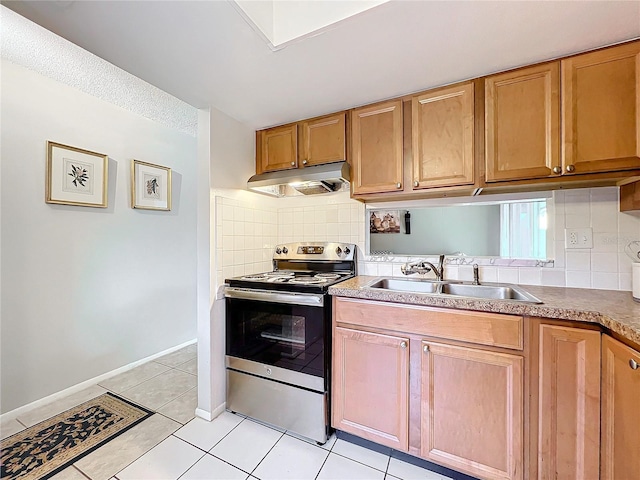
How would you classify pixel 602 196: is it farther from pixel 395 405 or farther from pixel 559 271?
pixel 395 405

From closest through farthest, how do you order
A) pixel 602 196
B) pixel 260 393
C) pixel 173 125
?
pixel 602 196, pixel 260 393, pixel 173 125

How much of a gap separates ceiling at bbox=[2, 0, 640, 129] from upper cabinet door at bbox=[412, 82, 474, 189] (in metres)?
0.09

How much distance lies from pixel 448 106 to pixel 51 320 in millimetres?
3112

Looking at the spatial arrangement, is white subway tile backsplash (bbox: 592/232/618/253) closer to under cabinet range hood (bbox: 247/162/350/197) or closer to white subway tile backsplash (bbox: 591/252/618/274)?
white subway tile backsplash (bbox: 591/252/618/274)

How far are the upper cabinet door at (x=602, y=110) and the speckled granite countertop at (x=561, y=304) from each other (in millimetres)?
626

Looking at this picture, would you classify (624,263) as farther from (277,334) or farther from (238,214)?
(238,214)

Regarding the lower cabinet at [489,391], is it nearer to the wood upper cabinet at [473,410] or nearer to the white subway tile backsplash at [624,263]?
the wood upper cabinet at [473,410]

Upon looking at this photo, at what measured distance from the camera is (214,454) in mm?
1496

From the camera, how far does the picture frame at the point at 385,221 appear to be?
2.04m

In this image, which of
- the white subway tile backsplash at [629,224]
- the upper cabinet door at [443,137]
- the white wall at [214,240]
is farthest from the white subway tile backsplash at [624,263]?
the white wall at [214,240]

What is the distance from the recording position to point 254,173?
2211 mm

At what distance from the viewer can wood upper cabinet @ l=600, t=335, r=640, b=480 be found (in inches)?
35.6

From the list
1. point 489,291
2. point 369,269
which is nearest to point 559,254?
point 489,291

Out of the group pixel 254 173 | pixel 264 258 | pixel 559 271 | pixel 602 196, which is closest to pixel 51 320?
pixel 264 258
